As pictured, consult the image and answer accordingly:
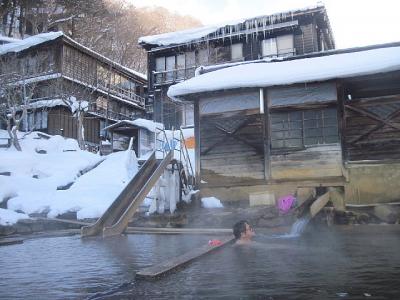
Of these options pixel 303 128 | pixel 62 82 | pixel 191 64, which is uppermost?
pixel 191 64

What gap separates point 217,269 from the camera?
207 inches

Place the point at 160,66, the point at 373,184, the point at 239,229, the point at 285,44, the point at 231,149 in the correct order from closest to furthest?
1. the point at 239,229
2. the point at 373,184
3. the point at 231,149
4. the point at 285,44
5. the point at 160,66

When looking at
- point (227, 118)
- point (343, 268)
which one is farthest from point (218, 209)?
point (343, 268)

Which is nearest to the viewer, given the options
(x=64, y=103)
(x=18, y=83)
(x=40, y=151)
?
(x=40, y=151)

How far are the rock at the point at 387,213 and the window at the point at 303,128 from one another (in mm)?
2326

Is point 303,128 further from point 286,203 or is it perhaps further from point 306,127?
point 286,203

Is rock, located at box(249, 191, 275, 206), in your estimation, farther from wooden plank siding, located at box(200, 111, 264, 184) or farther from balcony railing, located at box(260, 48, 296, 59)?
balcony railing, located at box(260, 48, 296, 59)

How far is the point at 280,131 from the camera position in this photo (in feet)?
42.8

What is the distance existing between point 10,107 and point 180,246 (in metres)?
22.9

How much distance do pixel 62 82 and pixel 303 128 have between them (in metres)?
25.0

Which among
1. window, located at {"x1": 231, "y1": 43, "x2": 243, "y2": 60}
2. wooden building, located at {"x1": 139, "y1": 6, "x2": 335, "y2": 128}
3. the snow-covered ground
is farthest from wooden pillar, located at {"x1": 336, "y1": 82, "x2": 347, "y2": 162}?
window, located at {"x1": 231, "y1": 43, "x2": 243, "y2": 60}

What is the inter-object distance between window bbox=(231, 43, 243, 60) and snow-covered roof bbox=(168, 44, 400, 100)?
19073mm

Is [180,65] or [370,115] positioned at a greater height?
[180,65]

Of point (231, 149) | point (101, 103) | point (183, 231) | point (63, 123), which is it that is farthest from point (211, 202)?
point (101, 103)
